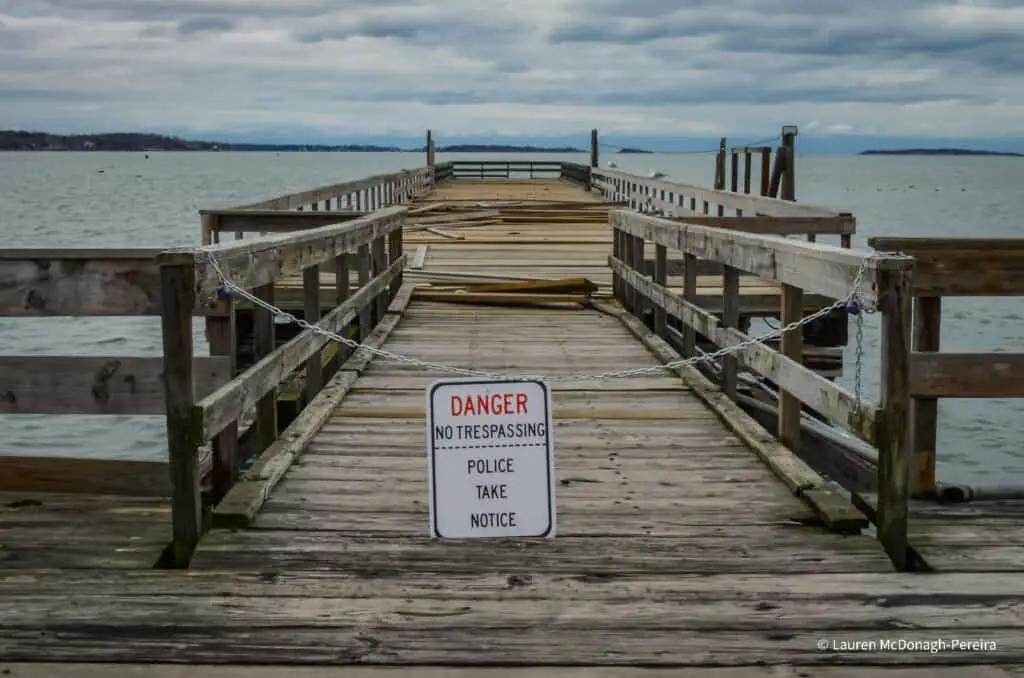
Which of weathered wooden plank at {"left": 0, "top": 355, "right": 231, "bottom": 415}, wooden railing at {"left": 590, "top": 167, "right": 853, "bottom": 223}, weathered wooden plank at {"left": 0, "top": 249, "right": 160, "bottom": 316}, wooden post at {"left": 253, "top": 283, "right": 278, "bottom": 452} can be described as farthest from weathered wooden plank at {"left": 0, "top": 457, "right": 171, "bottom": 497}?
wooden railing at {"left": 590, "top": 167, "right": 853, "bottom": 223}

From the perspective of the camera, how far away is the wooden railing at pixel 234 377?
447cm

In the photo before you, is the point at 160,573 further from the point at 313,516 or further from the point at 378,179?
the point at 378,179

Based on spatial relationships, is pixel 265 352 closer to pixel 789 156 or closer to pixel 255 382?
pixel 255 382

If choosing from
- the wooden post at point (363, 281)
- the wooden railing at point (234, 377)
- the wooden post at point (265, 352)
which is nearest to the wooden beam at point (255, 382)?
the wooden railing at point (234, 377)

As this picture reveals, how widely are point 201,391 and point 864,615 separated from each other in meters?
3.09

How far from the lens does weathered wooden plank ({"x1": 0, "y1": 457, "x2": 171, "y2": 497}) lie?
5.22 metres

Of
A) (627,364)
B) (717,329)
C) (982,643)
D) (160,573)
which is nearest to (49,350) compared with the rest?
(627,364)

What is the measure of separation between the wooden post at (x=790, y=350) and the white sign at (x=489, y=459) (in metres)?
1.63

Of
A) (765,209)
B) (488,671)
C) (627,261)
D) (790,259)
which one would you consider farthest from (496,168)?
(488,671)

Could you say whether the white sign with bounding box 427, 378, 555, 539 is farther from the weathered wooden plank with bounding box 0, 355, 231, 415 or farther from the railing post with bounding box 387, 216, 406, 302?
the railing post with bounding box 387, 216, 406, 302

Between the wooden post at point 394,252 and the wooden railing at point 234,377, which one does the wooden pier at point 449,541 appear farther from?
the wooden post at point 394,252

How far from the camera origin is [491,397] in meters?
4.63

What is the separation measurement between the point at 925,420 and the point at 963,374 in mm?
312

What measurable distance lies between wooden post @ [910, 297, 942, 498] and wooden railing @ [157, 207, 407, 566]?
3.01 metres
